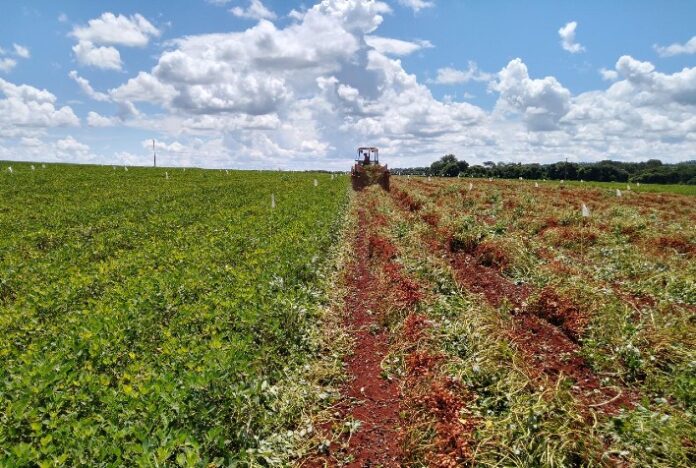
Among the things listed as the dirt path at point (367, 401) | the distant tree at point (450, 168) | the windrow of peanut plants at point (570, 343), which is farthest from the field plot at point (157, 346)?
the distant tree at point (450, 168)

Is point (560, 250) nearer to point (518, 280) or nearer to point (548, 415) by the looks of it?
point (518, 280)

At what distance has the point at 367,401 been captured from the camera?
5660 mm

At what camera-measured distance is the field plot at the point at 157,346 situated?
13.0 ft

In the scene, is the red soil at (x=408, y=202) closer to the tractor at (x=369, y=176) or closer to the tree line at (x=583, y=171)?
the tractor at (x=369, y=176)

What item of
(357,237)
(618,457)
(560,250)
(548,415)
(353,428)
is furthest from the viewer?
(357,237)

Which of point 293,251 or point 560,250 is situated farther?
point 560,250

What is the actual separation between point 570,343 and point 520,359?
1.72 metres

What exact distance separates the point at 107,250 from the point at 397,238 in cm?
847

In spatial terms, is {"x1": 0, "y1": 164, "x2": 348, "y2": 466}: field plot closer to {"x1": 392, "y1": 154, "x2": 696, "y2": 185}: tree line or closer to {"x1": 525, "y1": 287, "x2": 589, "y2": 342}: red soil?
{"x1": 525, "y1": 287, "x2": 589, "y2": 342}: red soil

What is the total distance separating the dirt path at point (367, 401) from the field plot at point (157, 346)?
548 mm

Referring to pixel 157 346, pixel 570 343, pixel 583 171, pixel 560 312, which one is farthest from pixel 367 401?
pixel 583 171

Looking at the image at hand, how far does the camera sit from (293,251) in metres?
10.5

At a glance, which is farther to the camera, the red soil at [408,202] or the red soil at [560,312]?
the red soil at [408,202]

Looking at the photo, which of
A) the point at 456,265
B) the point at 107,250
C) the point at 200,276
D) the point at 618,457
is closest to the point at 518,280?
the point at 456,265
